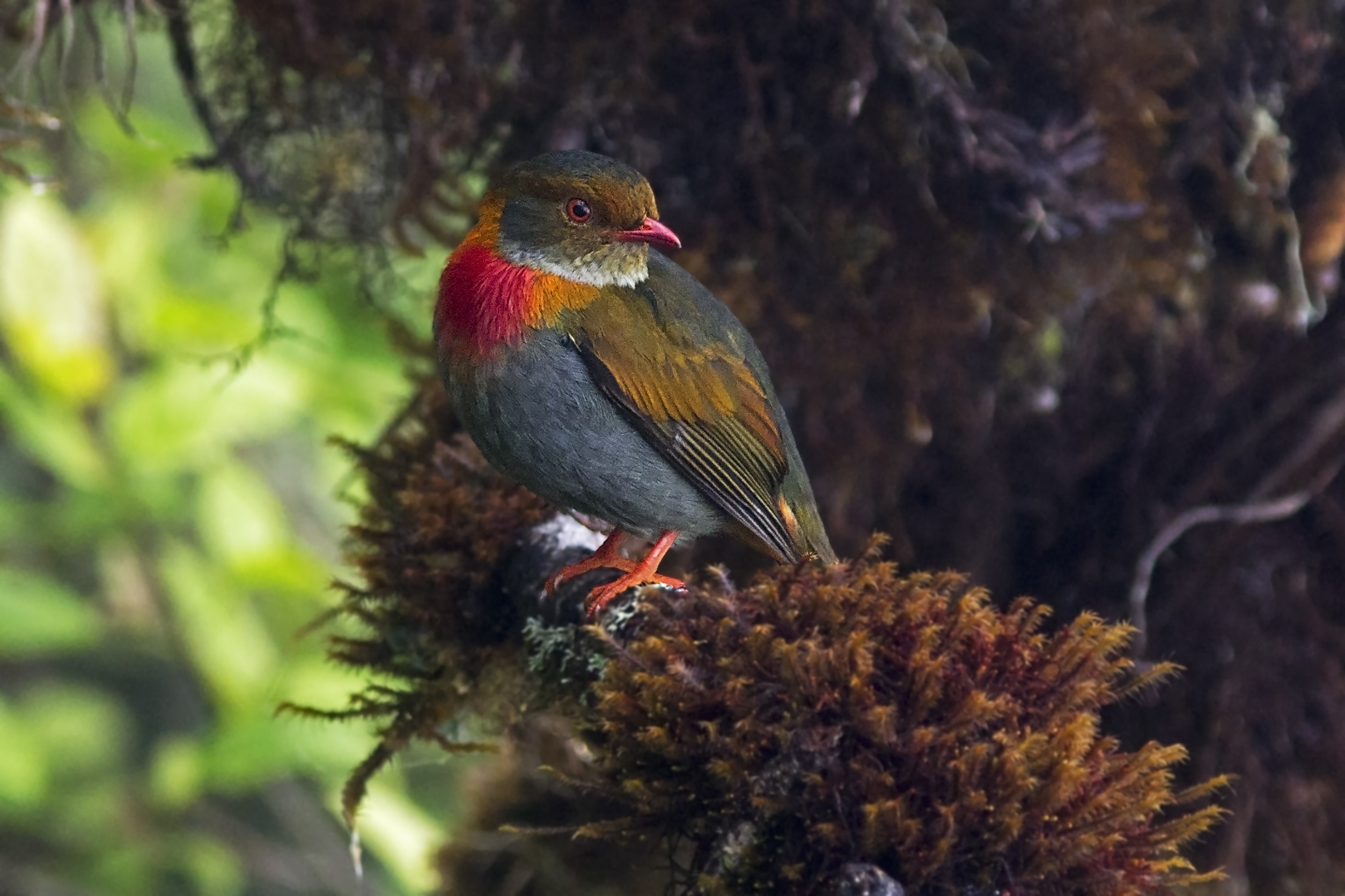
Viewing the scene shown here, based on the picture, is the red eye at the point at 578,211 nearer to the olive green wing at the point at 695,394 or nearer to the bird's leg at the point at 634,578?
the olive green wing at the point at 695,394

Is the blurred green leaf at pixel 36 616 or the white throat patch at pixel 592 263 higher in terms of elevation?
the white throat patch at pixel 592 263

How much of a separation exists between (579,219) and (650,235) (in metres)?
0.16

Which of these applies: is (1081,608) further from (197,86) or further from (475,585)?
(197,86)

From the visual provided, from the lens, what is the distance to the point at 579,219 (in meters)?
2.55

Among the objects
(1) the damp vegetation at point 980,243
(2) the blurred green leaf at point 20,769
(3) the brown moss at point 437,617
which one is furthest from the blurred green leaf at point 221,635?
(3) the brown moss at point 437,617

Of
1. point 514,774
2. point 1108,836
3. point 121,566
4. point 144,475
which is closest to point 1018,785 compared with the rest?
point 1108,836

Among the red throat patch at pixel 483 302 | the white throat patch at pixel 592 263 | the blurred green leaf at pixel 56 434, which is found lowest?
the blurred green leaf at pixel 56 434

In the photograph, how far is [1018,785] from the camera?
1.67 metres

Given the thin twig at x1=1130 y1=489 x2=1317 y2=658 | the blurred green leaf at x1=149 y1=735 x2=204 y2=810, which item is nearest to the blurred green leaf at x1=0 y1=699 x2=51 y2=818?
the blurred green leaf at x1=149 y1=735 x2=204 y2=810

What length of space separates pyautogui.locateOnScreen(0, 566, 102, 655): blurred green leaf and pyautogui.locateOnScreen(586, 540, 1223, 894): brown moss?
2697mm

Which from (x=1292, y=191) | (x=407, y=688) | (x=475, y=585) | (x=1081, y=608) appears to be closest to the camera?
(x=475, y=585)

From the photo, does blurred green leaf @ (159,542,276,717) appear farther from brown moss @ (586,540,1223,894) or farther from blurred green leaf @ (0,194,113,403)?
brown moss @ (586,540,1223,894)

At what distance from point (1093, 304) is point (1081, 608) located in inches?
35.1

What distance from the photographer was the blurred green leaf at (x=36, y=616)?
3852mm
